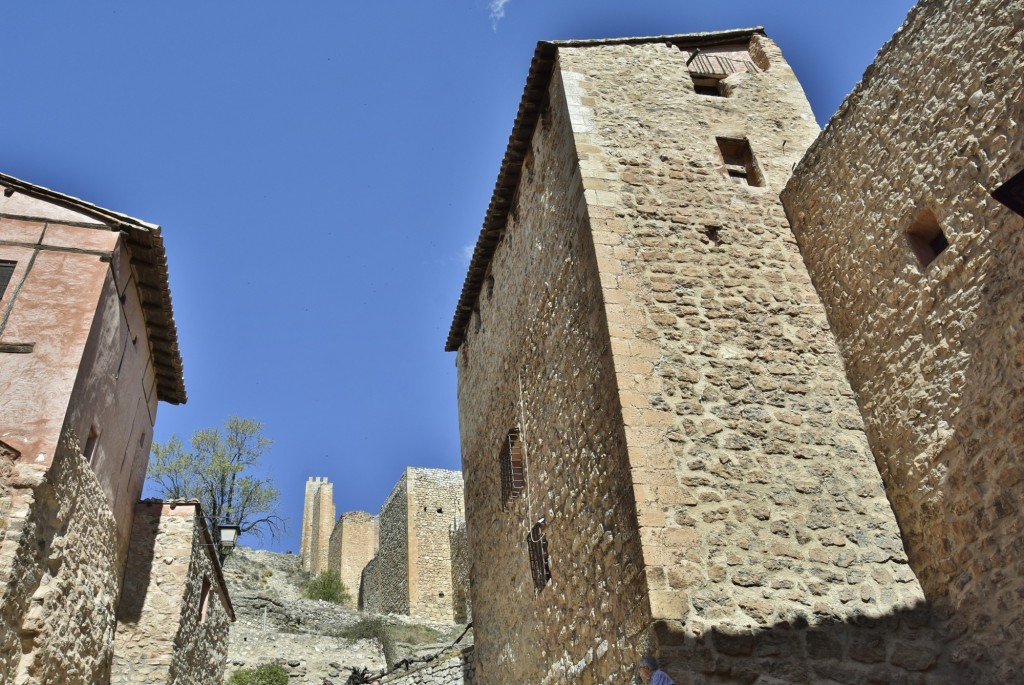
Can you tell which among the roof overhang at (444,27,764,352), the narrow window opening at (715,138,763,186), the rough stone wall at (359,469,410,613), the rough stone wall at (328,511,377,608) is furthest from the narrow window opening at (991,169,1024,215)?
the rough stone wall at (328,511,377,608)

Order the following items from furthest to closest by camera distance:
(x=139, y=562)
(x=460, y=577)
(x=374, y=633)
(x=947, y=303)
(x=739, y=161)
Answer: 1. (x=460, y=577)
2. (x=374, y=633)
3. (x=139, y=562)
4. (x=739, y=161)
5. (x=947, y=303)

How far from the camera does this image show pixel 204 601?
12.5 m

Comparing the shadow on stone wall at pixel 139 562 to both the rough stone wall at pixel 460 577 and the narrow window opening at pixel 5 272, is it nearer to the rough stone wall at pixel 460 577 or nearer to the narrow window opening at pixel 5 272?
the narrow window opening at pixel 5 272

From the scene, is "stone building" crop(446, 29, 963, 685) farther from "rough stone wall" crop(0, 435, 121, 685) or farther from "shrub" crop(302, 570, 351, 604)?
"shrub" crop(302, 570, 351, 604)

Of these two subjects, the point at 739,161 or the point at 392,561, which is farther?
the point at 392,561

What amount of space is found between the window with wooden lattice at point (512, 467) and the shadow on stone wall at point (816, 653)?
4.50m

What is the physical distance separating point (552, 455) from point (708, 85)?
5349 mm

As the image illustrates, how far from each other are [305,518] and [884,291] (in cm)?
5156

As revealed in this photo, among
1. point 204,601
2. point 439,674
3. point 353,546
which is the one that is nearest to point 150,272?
point 204,601

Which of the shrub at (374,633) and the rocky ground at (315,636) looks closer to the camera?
the rocky ground at (315,636)

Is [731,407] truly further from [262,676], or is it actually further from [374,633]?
[374,633]

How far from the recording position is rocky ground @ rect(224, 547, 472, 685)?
19.6 metres

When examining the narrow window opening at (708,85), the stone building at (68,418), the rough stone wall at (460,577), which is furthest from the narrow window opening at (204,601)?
the rough stone wall at (460,577)

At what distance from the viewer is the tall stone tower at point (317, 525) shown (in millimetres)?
49062
